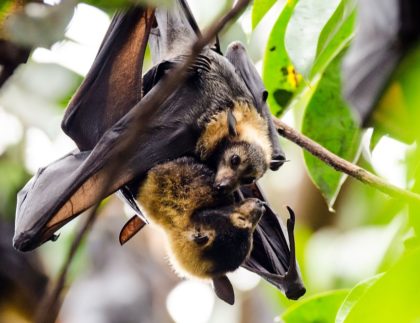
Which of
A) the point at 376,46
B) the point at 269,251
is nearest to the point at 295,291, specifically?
the point at 269,251

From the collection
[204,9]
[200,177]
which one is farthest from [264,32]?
[200,177]

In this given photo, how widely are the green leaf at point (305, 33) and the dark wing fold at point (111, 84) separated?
557 mm

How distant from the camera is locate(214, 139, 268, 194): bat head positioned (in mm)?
2626

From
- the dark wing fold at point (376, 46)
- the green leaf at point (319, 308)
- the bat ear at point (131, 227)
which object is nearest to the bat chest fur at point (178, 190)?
the bat ear at point (131, 227)

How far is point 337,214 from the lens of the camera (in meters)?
5.81

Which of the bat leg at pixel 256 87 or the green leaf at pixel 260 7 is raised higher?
the green leaf at pixel 260 7

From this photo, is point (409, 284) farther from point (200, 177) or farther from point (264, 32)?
point (264, 32)

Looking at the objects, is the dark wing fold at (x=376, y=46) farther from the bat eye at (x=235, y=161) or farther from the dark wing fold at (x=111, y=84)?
the dark wing fold at (x=111, y=84)

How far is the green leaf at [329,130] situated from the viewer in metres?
2.76

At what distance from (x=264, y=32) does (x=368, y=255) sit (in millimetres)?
1535

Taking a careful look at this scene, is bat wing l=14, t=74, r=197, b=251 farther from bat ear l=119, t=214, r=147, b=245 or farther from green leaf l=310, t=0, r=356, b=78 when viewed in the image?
green leaf l=310, t=0, r=356, b=78

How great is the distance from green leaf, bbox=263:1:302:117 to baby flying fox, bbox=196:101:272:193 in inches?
5.2

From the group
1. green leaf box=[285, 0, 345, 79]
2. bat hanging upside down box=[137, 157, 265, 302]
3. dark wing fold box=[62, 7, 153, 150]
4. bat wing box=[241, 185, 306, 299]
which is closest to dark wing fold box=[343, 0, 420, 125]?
green leaf box=[285, 0, 345, 79]

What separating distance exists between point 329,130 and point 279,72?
28 centimetres
